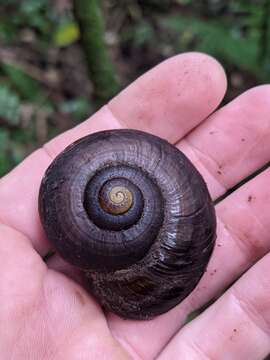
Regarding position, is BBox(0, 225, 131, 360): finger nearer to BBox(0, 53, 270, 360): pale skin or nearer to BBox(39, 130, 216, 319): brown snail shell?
BBox(0, 53, 270, 360): pale skin

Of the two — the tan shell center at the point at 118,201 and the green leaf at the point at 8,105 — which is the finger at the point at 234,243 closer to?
the tan shell center at the point at 118,201

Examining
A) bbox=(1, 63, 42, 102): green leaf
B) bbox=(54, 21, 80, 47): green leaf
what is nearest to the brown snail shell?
bbox=(1, 63, 42, 102): green leaf

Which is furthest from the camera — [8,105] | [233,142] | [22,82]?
[22,82]

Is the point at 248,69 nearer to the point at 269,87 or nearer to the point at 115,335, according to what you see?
the point at 269,87

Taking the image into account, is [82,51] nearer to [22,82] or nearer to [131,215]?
[22,82]

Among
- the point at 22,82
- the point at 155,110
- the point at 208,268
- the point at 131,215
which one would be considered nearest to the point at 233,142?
the point at 155,110

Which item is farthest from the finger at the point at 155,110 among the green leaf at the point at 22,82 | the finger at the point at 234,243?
the green leaf at the point at 22,82
